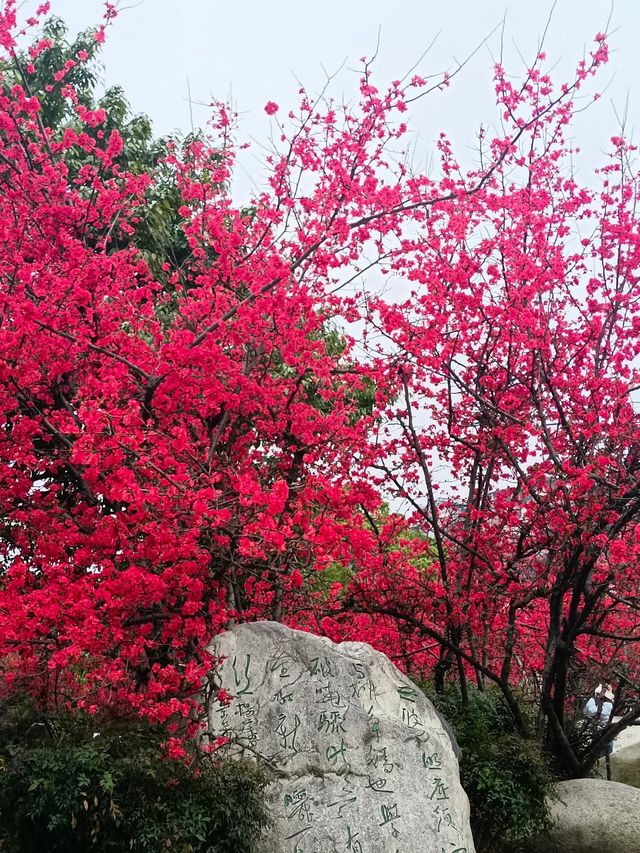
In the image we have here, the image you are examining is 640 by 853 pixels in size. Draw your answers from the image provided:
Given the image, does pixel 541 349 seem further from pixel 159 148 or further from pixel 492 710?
pixel 159 148

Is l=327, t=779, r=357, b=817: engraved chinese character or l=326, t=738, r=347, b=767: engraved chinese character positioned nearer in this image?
l=327, t=779, r=357, b=817: engraved chinese character

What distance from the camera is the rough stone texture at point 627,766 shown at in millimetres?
9789

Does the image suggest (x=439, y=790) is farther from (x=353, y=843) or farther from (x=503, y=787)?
(x=503, y=787)

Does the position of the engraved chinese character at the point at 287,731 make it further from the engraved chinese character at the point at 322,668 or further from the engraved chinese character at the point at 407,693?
the engraved chinese character at the point at 407,693

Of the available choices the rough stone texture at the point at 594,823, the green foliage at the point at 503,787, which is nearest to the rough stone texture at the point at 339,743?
the green foliage at the point at 503,787

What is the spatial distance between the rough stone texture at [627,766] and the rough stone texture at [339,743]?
5.51 metres

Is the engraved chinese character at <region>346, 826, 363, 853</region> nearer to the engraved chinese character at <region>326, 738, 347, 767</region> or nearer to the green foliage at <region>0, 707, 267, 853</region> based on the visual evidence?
the engraved chinese character at <region>326, 738, 347, 767</region>

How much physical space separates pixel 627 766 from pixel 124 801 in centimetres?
728

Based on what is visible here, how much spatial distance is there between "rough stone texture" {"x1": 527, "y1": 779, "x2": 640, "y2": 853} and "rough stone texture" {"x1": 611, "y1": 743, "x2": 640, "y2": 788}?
137 inches

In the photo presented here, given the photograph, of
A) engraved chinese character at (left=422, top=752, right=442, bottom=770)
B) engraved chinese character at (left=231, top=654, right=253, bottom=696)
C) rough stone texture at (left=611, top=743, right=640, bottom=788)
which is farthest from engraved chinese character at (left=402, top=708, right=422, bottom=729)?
rough stone texture at (left=611, top=743, right=640, bottom=788)

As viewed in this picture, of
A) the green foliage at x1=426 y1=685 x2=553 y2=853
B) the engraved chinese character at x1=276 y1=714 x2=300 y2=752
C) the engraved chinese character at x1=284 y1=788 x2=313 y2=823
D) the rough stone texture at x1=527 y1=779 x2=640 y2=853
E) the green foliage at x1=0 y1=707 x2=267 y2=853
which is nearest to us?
the green foliage at x1=0 y1=707 x2=267 y2=853

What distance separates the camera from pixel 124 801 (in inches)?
190

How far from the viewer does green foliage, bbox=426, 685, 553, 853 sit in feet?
20.0

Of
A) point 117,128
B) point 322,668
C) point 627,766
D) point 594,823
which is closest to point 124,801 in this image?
point 322,668
